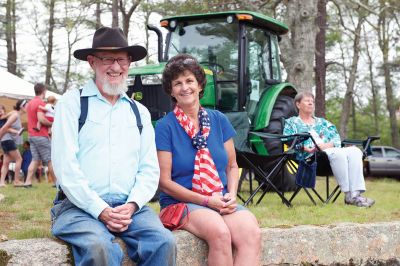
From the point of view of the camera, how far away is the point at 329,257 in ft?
14.9

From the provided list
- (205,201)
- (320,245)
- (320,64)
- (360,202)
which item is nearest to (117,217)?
(205,201)

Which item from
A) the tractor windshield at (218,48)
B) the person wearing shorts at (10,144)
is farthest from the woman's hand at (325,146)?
the person wearing shorts at (10,144)

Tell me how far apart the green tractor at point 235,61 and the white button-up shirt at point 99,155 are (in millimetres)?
4225

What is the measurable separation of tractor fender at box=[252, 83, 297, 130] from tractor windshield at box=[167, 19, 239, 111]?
0.33 metres

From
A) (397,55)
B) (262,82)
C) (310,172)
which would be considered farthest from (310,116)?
(397,55)

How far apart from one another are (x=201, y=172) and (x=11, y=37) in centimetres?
2597

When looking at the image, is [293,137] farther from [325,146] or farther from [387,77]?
[387,77]

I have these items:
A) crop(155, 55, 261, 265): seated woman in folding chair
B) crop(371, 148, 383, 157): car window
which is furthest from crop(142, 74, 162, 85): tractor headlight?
crop(371, 148, 383, 157): car window

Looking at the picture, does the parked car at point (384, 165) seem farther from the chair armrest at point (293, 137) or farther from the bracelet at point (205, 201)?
the bracelet at point (205, 201)

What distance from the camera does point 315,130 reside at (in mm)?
6664

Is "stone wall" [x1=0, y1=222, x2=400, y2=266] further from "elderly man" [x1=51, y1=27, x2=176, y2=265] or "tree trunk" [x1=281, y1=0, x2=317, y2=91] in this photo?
"tree trunk" [x1=281, y1=0, x2=317, y2=91]

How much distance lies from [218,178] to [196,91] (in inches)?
22.5

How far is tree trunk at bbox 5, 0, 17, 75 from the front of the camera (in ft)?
87.8

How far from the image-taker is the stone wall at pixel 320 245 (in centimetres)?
381
